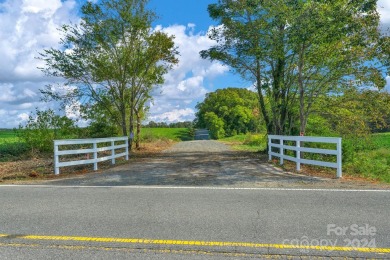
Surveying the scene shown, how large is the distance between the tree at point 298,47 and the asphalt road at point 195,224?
7150mm

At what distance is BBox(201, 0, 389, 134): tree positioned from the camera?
12.6 m

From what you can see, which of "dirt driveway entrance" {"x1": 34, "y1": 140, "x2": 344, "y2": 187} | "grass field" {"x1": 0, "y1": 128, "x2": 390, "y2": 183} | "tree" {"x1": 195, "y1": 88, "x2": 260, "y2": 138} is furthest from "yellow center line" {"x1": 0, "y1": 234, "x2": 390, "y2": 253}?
"tree" {"x1": 195, "y1": 88, "x2": 260, "y2": 138}

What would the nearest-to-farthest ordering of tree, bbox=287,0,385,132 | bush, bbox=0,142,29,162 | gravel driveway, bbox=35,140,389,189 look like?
gravel driveway, bbox=35,140,389,189 < tree, bbox=287,0,385,132 < bush, bbox=0,142,29,162

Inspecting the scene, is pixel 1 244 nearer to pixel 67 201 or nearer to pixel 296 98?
pixel 67 201

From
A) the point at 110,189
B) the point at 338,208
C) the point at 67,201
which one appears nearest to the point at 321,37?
the point at 338,208

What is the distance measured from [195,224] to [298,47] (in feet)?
34.8

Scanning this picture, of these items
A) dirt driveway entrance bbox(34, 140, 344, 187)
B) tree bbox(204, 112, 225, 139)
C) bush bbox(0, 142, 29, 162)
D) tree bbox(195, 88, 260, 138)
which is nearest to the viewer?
dirt driveway entrance bbox(34, 140, 344, 187)

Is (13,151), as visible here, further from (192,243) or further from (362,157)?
(192,243)

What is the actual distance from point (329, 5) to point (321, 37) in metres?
1.25

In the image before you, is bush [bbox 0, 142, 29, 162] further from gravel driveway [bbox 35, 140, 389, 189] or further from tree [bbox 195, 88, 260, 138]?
tree [bbox 195, 88, 260, 138]

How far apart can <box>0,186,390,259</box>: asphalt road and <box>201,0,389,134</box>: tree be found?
7.15 m

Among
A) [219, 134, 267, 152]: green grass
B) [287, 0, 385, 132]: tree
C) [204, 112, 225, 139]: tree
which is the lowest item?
[219, 134, 267, 152]: green grass

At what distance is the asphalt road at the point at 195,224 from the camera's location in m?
4.46

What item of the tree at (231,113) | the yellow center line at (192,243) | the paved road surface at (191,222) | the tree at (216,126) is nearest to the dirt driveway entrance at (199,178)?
the paved road surface at (191,222)
